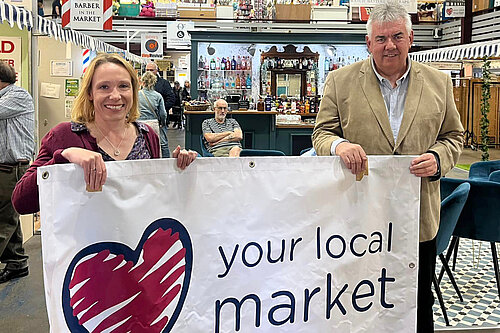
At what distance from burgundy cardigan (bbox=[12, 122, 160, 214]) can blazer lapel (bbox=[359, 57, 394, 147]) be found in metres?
1.12

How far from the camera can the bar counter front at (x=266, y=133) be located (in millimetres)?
9258

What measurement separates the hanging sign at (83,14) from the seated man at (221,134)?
5.72ft

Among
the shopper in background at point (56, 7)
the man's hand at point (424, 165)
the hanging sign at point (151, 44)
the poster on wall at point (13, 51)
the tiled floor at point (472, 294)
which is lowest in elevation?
the tiled floor at point (472, 294)

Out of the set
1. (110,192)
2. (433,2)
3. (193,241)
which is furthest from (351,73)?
(433,2)

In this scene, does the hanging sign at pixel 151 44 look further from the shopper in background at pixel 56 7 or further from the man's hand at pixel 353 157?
the man's hand at pixel 353 157

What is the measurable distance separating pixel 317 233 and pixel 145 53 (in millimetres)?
12346

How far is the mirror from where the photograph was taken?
436 inches

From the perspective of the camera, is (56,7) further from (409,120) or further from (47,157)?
(409,120)

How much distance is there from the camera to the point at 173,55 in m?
26.2

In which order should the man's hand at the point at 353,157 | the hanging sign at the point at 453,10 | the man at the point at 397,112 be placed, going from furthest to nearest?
the hanging sign at the point at 453,10 → the man at the point at 397,112 → the man's hand at the point at 353,157

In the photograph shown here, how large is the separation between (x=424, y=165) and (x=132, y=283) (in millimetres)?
1209

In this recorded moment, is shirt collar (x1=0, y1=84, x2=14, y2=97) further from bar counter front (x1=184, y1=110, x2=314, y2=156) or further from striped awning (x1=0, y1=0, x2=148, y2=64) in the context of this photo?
bar counter front (x1=184, y1=110, x2=314, y2=156)

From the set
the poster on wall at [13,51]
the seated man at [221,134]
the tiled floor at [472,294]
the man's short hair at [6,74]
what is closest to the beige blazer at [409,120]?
the tiled floor at [472,294]

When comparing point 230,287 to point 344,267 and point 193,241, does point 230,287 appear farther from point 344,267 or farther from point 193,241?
point 344,267
